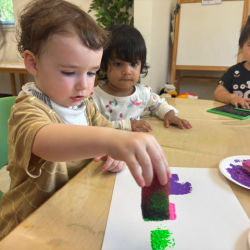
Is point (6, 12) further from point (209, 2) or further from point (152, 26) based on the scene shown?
point (209, 2)

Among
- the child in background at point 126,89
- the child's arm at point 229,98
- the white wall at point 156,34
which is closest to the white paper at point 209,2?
the white wall at point 156,34

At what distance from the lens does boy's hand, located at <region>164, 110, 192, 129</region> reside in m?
0.91

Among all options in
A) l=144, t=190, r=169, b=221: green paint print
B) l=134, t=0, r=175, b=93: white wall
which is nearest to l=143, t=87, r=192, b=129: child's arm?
l=144, t=190, r=169, b=221: green paint print

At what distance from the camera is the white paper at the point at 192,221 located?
353mm

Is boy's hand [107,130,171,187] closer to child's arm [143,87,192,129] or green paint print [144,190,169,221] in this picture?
green paint print [144,190,169,221]

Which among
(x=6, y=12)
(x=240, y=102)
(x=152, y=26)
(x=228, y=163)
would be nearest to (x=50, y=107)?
(x=228, y=163)

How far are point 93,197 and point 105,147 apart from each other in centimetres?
18

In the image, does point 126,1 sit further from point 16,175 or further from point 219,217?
point 219,217

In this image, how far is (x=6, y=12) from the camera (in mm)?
3299

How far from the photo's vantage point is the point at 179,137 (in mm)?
806

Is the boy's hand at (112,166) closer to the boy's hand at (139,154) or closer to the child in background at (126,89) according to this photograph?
the boy's hand at (139,154)

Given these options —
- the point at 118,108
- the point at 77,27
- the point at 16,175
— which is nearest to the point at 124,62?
the point at 118,108

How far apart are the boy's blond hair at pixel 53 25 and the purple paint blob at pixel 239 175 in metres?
0.43

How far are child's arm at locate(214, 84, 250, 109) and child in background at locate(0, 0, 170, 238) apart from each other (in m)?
0.87
